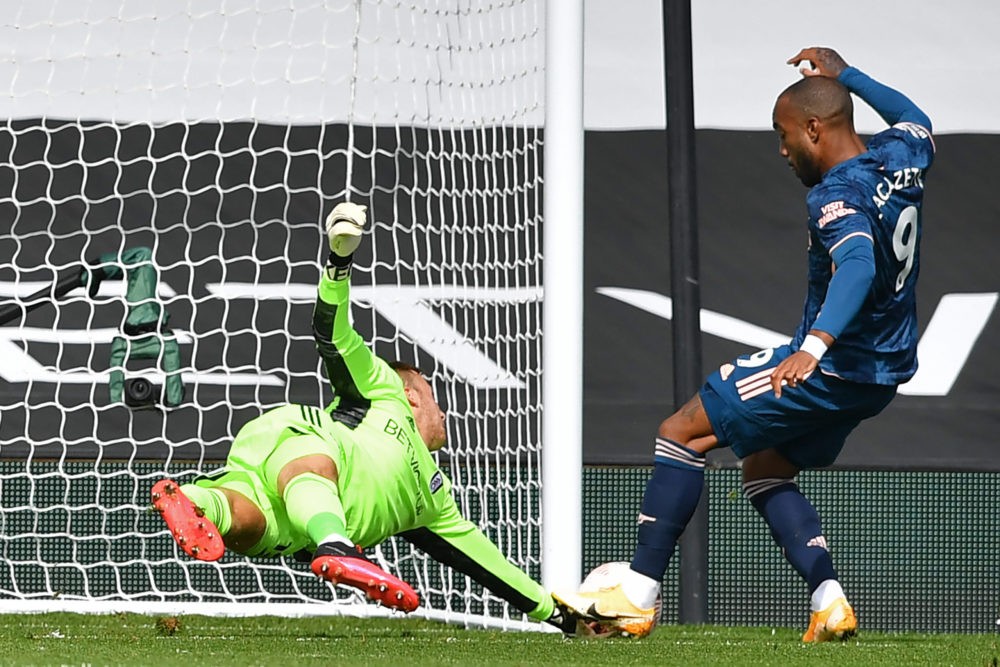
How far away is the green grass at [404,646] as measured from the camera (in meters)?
3.05

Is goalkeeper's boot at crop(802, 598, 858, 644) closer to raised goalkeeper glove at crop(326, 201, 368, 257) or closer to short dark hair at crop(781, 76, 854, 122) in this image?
short dark hair at crop(781, 76, 854, 122)

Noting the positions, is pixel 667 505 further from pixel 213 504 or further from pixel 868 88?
pixel 868 88

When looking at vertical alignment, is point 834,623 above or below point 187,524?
below

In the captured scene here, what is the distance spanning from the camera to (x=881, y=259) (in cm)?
377

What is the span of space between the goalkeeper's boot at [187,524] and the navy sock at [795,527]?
4.64ft

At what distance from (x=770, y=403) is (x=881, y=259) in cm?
44

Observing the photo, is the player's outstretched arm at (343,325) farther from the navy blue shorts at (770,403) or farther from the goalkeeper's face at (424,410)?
the navy blue shorts at (770,403)

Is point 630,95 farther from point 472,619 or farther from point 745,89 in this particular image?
point 472,619

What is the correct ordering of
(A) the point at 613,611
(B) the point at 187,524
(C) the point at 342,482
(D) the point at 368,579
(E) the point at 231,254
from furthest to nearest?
1. (E) the point at 231,254
2. (C) the point at 342,482
3. (A) the point at 613,611
4. (B) the point at 187,524
5. (D) the point at 368,579

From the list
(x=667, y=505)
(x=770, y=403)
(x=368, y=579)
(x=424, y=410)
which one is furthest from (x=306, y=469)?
(x=770, y=403)

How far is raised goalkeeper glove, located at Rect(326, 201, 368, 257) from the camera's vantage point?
12.3 ft

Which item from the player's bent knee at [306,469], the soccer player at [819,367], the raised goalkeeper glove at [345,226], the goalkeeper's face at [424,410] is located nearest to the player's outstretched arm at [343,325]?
the raised goalkeeper glove at [345,226]

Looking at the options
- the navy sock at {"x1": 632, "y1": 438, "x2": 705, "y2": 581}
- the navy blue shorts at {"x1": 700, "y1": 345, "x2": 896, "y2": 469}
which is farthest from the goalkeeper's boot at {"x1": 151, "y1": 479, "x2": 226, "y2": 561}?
the navy blue shorts at {"x1": 700, "y1": 345, "x2": 896, "y2": 469}

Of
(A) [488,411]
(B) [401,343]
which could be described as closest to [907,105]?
(A) [488,411]
